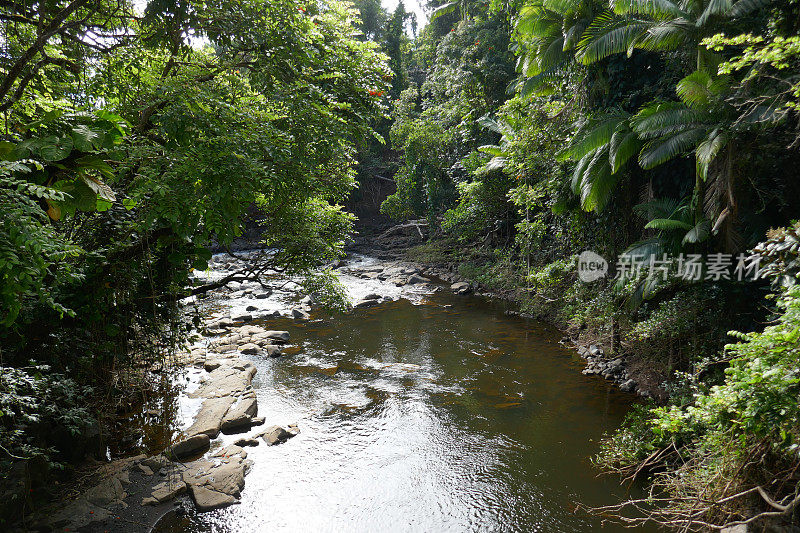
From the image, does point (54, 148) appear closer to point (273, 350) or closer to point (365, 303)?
point (273, 350)


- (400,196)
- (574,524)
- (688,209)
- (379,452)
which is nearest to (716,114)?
(688,209)

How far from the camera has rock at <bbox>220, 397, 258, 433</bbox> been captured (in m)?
6.48

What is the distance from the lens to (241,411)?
678 cm

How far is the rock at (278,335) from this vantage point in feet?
34.3

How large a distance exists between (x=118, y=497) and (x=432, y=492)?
3.43m

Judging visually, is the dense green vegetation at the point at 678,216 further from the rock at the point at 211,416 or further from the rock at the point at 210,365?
the rock at the point at 210,365

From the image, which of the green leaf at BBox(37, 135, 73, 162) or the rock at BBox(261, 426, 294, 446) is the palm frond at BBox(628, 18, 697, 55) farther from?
the rock at BBox(261, 426, 294, 446)

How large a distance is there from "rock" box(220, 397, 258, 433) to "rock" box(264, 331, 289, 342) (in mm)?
3269

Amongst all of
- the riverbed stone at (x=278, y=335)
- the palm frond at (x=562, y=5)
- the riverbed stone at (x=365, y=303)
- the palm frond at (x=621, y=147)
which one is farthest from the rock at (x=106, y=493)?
the palm frond at (x=562, y=5)

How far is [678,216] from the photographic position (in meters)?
6.88

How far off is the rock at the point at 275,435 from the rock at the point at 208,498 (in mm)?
1215

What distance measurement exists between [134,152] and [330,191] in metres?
3.01

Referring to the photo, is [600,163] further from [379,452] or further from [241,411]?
[241,411]

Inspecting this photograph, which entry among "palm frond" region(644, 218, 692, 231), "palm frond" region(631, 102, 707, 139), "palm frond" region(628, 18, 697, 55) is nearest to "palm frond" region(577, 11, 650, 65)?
"palm frond" region(628, 18, 697, 55)
